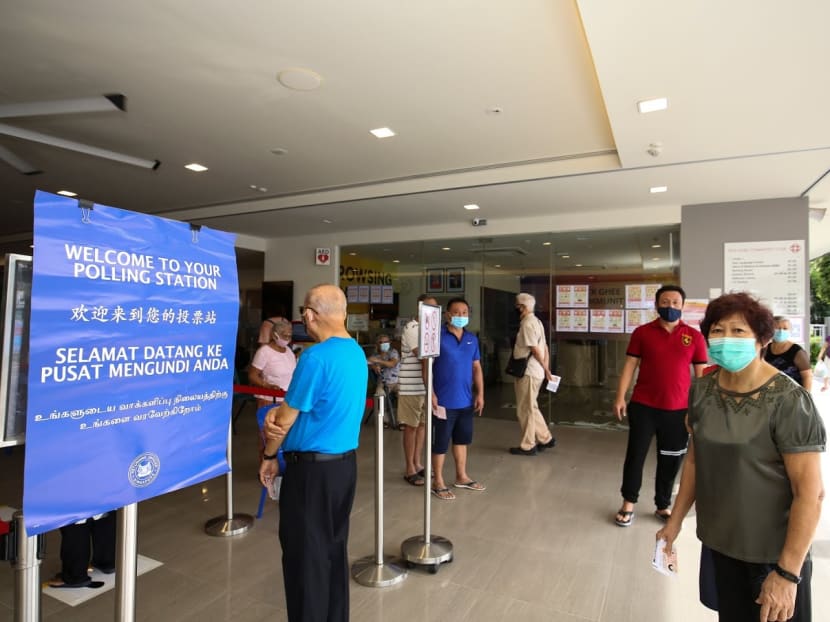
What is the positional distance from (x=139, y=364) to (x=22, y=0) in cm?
256

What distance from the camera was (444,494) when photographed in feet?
13.3

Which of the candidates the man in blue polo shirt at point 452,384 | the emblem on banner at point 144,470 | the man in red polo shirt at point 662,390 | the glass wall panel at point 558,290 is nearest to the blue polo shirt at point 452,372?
the man in blue polo shirt at point 452,384

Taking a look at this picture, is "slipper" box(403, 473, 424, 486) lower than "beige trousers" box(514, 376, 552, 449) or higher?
lower

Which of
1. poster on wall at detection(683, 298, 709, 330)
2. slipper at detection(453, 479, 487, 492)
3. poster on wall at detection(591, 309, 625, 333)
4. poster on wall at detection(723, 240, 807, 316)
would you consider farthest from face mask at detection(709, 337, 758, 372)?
poster on wall at detection(591, 309, 625, 333)

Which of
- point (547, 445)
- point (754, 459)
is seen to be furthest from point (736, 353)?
point (547, 445)

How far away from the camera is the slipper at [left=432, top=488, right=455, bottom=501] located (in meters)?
4.04

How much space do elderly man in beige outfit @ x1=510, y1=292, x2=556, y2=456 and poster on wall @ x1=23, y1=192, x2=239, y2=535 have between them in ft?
13.8

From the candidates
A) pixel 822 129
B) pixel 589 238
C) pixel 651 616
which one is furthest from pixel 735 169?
pixel 651 616

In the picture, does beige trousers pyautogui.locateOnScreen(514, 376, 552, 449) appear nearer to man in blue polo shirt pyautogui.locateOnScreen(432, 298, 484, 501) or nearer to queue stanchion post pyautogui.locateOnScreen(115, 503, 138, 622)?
man in blue polo shirt pyautogui.locateOnScreen(432, 298, 484, 501)

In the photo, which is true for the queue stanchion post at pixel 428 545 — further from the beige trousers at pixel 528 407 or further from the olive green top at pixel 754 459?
the beige trousers at pixel 528 407

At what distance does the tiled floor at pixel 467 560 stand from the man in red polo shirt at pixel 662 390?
1.22 ft

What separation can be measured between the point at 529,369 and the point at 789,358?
2306 mm

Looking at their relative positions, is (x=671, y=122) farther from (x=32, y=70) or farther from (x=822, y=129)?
(x=32, y=70)

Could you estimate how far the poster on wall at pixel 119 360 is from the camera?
3.74 ft
